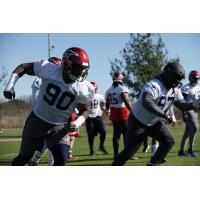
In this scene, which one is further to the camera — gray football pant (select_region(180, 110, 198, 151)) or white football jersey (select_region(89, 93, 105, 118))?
white football jersey (select_region(89, 93, 105, 118))

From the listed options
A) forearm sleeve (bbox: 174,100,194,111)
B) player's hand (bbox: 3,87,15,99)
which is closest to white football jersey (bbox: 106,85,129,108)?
forearm sleeve (bbox: 174,100,194,111)

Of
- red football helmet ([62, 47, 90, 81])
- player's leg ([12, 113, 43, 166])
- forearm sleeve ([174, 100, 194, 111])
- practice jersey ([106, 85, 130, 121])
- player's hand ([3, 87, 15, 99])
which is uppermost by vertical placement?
red football helmet ([62, 47, 90, 81])

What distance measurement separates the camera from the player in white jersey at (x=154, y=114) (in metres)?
5.32

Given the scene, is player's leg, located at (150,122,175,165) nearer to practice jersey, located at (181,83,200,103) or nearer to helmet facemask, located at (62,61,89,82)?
helmet facemask, located at (62,61,89,82)

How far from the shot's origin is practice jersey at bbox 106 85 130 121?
8.24 meters

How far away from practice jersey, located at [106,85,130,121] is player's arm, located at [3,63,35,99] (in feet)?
11.6

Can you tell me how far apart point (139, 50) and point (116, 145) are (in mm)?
13643

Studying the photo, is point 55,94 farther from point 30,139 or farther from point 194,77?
point 194,77

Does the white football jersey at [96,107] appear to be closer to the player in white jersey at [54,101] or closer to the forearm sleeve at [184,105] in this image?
the forearm sleeve at [184,105]

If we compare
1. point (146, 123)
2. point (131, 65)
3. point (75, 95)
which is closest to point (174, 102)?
point (146, 123)

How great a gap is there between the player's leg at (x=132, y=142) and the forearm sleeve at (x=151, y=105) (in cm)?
31

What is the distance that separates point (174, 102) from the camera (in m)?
5.77

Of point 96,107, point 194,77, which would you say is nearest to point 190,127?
point 194,77

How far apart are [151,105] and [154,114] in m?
0.13
